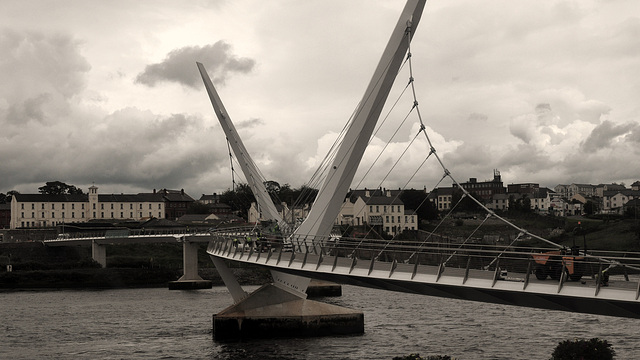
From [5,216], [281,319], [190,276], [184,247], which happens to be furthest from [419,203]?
[281,319]

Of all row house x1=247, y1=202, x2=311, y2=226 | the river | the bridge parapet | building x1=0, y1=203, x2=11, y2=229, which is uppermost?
building x1=0, y1=203, x2=11, y2=229

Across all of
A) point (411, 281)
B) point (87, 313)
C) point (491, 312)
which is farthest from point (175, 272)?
point (411, 281)

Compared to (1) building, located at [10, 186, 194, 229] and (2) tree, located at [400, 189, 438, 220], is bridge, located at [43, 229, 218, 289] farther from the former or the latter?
(2) tree, located at [400, 189, 438, 220]

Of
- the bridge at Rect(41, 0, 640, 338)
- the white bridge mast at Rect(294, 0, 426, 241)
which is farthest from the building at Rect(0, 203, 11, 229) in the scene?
the white bridge mast at Rect(294, 0, 426, 241)

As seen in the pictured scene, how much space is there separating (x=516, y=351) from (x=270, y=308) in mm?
15038

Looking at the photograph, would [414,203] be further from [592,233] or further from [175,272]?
[175,272]

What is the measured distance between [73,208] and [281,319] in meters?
151

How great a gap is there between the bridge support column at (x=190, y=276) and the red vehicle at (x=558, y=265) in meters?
76.4

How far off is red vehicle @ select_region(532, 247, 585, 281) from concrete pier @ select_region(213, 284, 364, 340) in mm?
24085

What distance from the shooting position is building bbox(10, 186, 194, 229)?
180000 millimetres

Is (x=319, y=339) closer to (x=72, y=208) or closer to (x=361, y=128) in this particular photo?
(x=361, y=128)

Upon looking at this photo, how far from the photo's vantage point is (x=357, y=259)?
31.5 m

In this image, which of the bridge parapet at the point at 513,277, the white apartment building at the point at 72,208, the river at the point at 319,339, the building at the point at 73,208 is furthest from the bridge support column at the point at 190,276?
the white apartment building at the point at 72,208

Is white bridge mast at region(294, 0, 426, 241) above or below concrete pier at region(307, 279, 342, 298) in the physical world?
above
